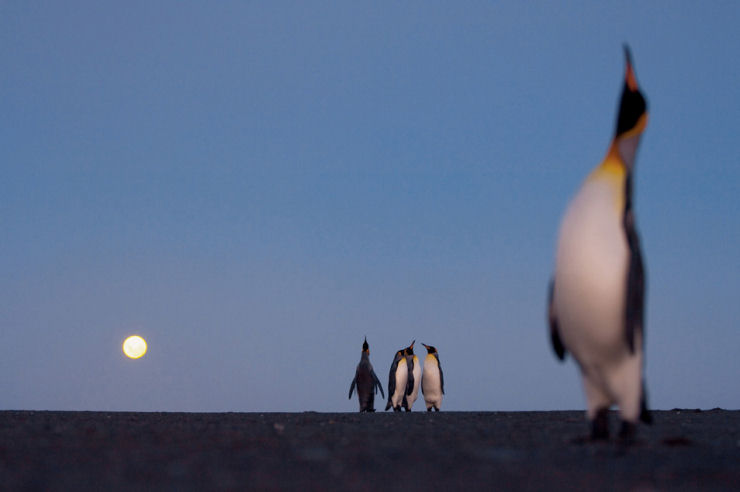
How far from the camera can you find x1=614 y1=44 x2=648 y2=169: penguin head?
623 centimetres

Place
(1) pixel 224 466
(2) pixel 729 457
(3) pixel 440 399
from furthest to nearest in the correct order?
(3) pixel 440 399 → (2) pixel 729 457 → (1) pixel 224 466

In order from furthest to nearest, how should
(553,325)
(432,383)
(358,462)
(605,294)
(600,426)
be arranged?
(432,383) < (553,325) < (600,426) < (605,294) < (358,462)

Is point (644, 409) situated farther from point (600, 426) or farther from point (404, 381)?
point (404, 381)

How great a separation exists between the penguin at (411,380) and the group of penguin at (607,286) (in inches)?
687

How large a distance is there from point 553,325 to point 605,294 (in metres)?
0.65

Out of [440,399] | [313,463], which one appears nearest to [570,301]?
[313,463]

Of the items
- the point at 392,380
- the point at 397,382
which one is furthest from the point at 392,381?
the point at 397,382

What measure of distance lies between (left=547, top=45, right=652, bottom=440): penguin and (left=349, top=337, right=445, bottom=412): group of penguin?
16832mm

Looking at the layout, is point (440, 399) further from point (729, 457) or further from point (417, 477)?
point (417, 477)

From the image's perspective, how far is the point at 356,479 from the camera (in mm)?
3779

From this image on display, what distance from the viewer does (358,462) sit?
4457 millimetres

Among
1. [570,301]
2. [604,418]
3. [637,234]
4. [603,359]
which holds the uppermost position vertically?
[637,234]

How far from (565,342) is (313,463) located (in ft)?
8.33

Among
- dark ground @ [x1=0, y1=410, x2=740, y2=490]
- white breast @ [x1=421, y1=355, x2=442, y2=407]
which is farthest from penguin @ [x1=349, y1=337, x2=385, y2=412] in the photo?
dark ground @ [x1=0, y1=410, x2=740, y2=490]
